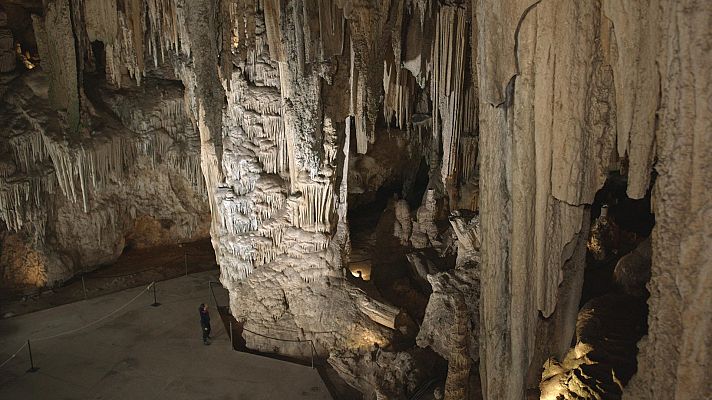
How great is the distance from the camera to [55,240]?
10641mm

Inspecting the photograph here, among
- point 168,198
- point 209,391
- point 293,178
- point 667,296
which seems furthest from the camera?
point 168,198

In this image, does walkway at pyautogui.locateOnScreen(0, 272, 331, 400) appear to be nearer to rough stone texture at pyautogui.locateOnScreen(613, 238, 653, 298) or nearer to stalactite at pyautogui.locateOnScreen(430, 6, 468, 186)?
rough stone texture at pyautogui.locateOnScreen(613, 238, 653, 298)

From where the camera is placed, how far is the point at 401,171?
1273 centimetres

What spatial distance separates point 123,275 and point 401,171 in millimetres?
6398

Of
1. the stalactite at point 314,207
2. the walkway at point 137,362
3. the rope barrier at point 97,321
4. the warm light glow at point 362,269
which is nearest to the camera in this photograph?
the walkway at point 137,362

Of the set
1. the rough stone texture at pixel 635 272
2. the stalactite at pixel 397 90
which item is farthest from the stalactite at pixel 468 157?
the rough stone texture at pixel 635 272

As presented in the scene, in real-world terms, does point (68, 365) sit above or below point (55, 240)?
below

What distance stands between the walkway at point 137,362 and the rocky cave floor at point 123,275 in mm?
659

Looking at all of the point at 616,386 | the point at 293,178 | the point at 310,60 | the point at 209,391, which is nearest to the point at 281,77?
the point at 310,60

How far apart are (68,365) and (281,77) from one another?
4955 millimetres

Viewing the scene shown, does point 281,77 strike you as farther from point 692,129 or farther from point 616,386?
point 692,129

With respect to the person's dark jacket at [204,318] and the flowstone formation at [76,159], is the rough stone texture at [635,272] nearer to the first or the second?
the person's dark jacket at [204,318]

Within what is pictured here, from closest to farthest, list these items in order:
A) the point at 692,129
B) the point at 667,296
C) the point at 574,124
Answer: the point at 692,129, the point at 667,296, the point at 574,124

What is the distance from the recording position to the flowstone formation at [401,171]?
2508mm
